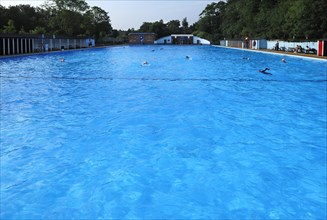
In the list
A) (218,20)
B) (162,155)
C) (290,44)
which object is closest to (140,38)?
(218,20)

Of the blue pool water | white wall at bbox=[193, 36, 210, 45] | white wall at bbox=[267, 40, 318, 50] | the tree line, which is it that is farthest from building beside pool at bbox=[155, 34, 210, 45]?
the blue pool water

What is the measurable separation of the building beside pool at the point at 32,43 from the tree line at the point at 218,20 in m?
4.70

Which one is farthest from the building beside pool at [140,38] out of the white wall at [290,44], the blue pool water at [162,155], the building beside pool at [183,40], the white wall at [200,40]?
the blue pool water at [162,155]

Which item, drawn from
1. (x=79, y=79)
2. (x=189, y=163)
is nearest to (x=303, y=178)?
(x=189, y=163)

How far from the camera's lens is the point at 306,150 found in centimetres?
607

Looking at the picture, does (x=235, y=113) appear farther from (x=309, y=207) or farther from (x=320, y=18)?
(x=320, y=18)

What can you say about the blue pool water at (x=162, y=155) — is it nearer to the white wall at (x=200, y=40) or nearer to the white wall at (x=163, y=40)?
the white wall at (x=200, y=40)

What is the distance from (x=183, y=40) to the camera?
8162 centimetres

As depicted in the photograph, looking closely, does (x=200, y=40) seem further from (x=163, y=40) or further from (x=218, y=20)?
(x=163, y=40)

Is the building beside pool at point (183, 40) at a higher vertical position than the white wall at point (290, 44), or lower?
higher

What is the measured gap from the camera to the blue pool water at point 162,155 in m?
4.09

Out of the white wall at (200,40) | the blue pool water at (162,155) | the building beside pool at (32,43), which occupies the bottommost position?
the blue pool water at (162,155)

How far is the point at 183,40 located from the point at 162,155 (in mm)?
78104

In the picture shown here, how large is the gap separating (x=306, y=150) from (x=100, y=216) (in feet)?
13.4
